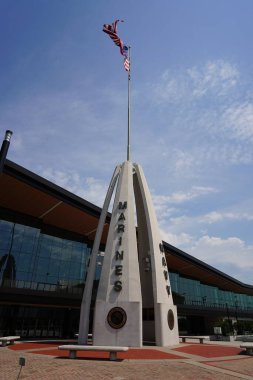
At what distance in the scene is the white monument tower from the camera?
21984 millimetres

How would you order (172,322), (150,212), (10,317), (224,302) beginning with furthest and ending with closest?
(224,302) < (10,317) < (150,212) < (172,322)

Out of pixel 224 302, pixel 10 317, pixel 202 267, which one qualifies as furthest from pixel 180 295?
pixel 10 317

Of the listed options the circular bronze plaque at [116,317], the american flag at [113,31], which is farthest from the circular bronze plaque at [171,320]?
the american flag at [113,31]

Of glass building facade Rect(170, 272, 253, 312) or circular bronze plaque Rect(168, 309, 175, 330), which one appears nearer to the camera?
circular bronze plaque Rect(168, 309, 175, 330)

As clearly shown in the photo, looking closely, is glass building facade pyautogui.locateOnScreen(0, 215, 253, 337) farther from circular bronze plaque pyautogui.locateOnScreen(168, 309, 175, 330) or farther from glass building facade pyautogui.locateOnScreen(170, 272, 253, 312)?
glass building facade pyautogui.locateOnScreen(170, 272, 253, 312)

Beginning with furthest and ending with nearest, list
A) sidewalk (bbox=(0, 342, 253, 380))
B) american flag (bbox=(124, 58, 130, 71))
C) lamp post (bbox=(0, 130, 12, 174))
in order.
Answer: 1. american flag (bbox=(124, 58, 130, 71))
2. lamp post (bbox=(0, 130, 12, 174))
3. sidewalk (bbox=(0, 342, 253, 380))

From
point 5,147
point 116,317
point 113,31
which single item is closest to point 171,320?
point 116,317

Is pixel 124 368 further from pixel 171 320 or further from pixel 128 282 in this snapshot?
pixel 171 320

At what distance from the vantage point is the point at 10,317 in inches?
1230

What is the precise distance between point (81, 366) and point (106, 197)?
1671 centimetres

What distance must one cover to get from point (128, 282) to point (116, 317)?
2661 millimetres

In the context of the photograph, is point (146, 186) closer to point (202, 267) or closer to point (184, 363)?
point (184, 363)

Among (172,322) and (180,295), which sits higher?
(180,295)

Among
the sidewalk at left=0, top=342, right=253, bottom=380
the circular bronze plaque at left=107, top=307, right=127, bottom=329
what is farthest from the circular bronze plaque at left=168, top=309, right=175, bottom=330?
the sidewalk at left=0, top=342, right=253, bottom=380
